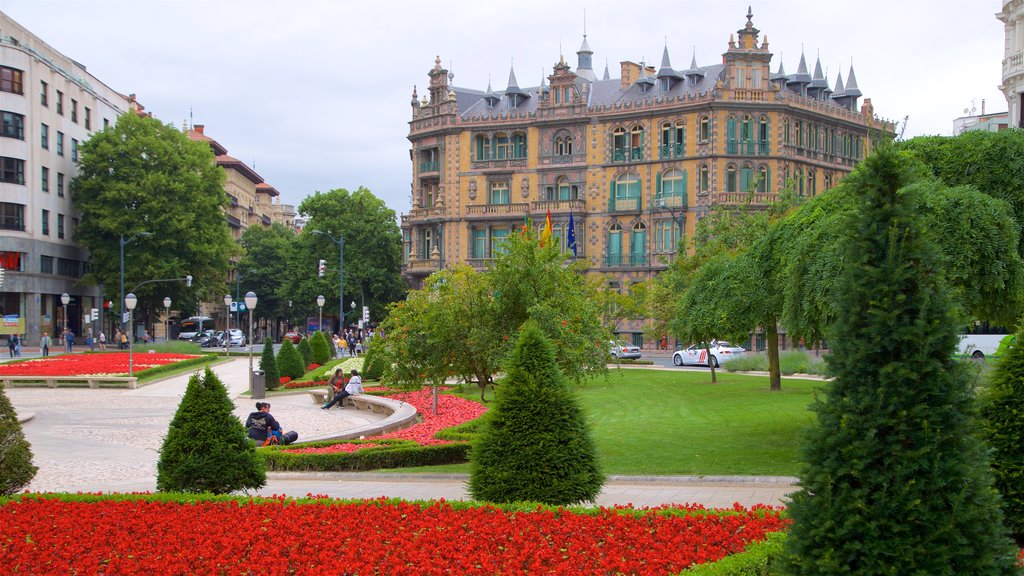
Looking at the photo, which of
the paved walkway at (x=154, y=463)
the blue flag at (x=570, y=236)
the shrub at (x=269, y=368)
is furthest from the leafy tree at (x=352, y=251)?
the paved walkway at (x=154, y=463)

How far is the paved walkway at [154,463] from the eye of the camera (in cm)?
1500

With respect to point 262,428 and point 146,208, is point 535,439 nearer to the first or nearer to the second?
point 262,428

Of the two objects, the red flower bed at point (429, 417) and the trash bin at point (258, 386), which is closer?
the red flower bed at point (429, 417)

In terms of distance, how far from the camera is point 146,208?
6494 centimetres

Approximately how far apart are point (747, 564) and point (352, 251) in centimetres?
7887

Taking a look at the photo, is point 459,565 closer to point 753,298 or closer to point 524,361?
point 524,361

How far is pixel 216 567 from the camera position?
947cm

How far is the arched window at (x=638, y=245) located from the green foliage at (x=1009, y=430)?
179 feet

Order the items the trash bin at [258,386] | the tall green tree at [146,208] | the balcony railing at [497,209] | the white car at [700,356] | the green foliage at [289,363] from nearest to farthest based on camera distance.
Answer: the trash bin at [258,386] → the green foliage at [289,363] → the white car at [700,356] → the tall green tree at [146,208] → the balcony railing at [497,209]

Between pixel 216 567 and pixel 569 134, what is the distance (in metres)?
59.3

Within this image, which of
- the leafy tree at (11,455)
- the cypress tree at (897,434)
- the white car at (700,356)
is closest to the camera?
the cypress tree at (897,434)

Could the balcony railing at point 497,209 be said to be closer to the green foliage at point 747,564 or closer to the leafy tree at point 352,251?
the leafy tree at point 352,251

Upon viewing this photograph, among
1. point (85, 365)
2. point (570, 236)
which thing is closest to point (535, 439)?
point (85, 365)

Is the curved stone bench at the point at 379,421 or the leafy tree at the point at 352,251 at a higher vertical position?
the leafy tree at the point at 352,251
